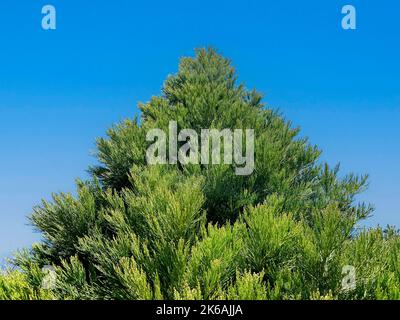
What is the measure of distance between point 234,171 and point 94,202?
3456 mm

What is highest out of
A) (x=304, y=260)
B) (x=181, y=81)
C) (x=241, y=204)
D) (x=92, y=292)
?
(x=181, y=81)

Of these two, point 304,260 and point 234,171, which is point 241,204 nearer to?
point 234,171

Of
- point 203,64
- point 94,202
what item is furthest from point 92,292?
point 203,64

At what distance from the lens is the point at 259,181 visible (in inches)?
452

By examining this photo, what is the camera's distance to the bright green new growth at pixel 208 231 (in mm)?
6957

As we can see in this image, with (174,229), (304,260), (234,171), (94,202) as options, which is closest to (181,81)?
(234,171)

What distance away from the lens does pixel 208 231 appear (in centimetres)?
761

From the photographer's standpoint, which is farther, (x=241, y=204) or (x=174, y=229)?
(x=241, y=204)

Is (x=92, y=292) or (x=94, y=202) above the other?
(x=94, y=202)

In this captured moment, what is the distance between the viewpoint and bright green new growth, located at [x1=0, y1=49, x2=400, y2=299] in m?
6.96

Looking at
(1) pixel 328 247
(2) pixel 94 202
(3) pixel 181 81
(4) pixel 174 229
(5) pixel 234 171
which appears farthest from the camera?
(3) pixel 181 81
